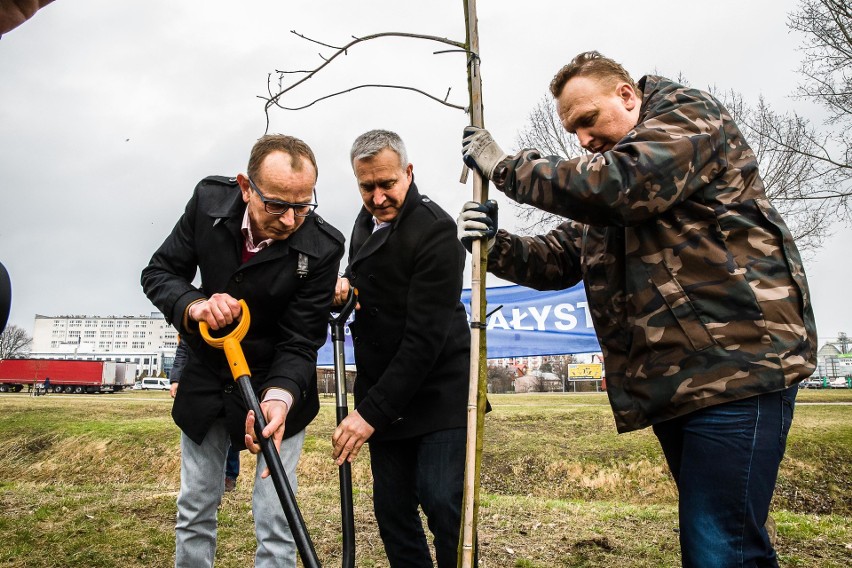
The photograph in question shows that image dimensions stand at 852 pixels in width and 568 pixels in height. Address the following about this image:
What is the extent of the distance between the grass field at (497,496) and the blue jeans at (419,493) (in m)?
1.29

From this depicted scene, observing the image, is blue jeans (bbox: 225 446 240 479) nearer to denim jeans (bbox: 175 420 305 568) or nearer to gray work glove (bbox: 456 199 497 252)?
denim jeans (bbox: 175 420 305 568)

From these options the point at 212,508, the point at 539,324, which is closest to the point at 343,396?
the point at 212,508

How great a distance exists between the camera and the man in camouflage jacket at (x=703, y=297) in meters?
1.67

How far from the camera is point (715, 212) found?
1.76 metres

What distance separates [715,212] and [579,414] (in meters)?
12.3

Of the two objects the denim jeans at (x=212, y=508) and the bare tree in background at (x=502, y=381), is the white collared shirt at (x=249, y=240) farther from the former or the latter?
the bare tree in background at (x=502, y=381)

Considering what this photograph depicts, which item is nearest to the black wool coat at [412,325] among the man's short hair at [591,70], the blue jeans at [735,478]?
the man's short hair at [591,70]

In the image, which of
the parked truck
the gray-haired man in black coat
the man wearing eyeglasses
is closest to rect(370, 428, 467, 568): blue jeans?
the gray-haired man in black coat

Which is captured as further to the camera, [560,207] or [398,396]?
[398,396]

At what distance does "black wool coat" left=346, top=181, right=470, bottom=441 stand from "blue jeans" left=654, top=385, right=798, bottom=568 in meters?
1.09

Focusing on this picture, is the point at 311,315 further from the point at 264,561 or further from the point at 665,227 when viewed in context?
the point at 665,227

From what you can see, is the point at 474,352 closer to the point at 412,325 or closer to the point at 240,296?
the point at 412,325

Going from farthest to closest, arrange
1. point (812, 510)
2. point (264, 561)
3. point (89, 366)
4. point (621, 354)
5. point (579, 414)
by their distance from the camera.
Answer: point (89, 366), point (579, 414), point (812, 510), point (264, 561), point (621, 354)

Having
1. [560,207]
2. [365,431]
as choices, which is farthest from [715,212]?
[365,431]
